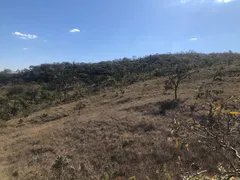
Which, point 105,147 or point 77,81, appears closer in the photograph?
point 105,147

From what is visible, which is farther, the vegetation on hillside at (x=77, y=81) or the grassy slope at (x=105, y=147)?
the vegetation on hillside at (x=77, y=81)

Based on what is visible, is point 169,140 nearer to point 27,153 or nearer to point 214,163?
point 214,163

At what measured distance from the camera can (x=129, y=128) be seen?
17.7 meters

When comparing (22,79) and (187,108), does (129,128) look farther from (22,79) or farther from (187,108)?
(22,79)

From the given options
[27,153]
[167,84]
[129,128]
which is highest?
[167,84]

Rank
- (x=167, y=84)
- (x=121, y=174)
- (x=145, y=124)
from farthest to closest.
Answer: (x=167, y=84)
(x=145, y=124)
(x=121, y=174)

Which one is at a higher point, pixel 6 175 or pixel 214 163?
pixel 214 163

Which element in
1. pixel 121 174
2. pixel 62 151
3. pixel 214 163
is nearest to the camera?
pixel 214 163

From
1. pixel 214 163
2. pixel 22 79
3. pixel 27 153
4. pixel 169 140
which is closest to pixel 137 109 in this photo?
pixel 169 140

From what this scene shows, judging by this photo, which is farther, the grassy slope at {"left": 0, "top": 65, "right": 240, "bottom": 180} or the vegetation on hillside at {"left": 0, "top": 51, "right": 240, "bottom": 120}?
the vegetation on hillside at {"left": 0, "top": 51, "right": 240, "bottom": 120}

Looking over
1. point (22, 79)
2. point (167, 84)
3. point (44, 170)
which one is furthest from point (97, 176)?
point (22, 79)

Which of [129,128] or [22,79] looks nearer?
[129,128]

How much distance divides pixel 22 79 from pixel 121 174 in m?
87.1

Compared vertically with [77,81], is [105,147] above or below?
below
